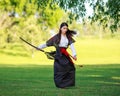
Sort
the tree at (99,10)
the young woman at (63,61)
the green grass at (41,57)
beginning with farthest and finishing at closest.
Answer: the green grass at (41,57) → the tree at (99,10) → the young woman at (63,61)

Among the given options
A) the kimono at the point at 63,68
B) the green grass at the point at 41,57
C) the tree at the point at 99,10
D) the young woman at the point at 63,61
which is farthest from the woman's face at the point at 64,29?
the green grass at the point at 41,57

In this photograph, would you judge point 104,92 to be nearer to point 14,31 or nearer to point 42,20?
point 14,31

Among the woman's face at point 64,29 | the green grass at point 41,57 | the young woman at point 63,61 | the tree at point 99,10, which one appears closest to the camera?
the woman's face at point 64,29

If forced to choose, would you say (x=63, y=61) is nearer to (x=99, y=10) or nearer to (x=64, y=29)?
(x=64, y=29)

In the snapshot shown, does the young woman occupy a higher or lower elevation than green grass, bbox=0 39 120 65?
higher

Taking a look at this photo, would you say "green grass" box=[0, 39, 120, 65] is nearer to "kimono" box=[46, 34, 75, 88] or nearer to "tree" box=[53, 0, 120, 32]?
"tree" box=[53, 0, 120, 32]

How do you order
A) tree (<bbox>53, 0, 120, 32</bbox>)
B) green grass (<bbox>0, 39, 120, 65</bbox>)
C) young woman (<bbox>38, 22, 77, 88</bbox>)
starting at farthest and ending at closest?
1. green grass (<bbox>0, 39, 120, 65</bbox>)
2. tree (<bbox>53, 0, 120, 32</bbox>)
3. young woman (<bbox>38, 22, 77, 88</bbox>)

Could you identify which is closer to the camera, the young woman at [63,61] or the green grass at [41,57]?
the young woman at [63,61]

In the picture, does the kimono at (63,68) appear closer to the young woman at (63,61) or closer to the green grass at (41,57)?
the young woman at (63,61)

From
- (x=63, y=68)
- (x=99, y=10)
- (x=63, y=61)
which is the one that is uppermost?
(x=99, y=10)

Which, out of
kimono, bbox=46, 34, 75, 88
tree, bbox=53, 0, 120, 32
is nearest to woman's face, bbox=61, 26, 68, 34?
kimono, bbox=46, 34, 75, 88

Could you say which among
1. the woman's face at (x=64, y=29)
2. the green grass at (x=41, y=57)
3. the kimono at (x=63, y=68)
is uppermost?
the woman's face at (x=64, y=29)

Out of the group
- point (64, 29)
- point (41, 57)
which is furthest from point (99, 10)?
point (41, 57)

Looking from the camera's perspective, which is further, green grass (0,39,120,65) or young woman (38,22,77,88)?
green grass (0,39,120,65)
